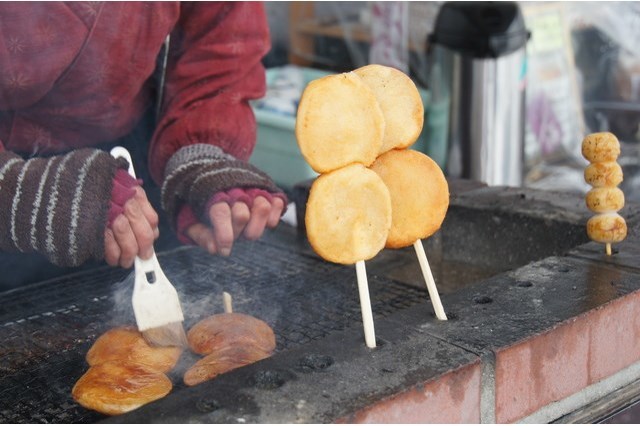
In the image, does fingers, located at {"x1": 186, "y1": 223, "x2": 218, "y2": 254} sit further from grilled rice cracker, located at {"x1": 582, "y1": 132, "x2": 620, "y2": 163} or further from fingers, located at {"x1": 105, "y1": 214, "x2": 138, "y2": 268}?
grilled rice cracker, located at {"x1": 582, "y1": 132, "x2": 620, "y2": 163}

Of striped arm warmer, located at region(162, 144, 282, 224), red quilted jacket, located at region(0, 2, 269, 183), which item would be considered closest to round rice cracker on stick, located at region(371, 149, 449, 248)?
striped arm warmer, located at region(162, 144, 282, 224)

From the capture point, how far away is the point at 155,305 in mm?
2555

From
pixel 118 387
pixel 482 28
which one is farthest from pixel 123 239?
pixel 482 28

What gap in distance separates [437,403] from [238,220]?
1.16 m

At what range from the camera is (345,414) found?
190cm

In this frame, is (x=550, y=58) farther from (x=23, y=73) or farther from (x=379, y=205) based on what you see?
(x=379, y=205)

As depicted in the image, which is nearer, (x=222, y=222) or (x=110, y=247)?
(x=110, y=247)

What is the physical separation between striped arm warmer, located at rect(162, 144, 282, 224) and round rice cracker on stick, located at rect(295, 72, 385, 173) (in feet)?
3.35

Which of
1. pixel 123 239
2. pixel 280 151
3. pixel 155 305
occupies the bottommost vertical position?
pixel 280 151

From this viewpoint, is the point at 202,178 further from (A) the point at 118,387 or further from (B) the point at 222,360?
(A) the point at 118,387

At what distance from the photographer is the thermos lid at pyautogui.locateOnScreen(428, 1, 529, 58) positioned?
622 centimetres

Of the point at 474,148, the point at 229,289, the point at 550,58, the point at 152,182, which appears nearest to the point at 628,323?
the point at 229,289

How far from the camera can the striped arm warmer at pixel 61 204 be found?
2.43m

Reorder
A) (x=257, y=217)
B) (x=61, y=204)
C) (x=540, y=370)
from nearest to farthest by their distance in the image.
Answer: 1. (x=540, y=370)
2. (x=61, y=204)
3. (x=257, y=217)
